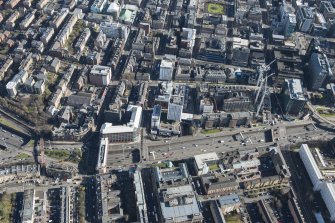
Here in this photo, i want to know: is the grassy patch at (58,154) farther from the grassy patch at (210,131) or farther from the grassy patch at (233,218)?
the grassy patch at (233,218)

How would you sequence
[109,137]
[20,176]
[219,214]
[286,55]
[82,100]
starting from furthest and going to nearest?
[286,55] → [82,100] → [109,137] → [20,176] → [219,214]

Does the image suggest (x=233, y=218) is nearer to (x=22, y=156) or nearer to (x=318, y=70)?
(x=22, y=156)

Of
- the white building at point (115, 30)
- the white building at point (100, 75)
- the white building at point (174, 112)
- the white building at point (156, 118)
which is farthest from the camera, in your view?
the white building at point (115, 30)

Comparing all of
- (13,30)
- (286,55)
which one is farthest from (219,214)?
(13,30)

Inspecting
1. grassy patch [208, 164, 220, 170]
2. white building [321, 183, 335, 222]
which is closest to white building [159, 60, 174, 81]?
grassy patch [208, 164, 220, 170]

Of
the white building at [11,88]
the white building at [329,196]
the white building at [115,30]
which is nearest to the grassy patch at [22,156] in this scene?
the white building at [11,88]

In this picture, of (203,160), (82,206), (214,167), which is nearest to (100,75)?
(203,160)

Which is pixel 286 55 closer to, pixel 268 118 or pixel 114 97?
pixel 268 118
